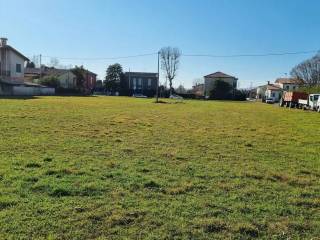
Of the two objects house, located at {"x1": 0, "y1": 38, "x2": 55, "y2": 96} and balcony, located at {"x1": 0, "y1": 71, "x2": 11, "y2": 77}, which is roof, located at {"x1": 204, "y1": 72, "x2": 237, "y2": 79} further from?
balcony, located at {"x1": 0, "y1": 71, "x2": 11, "y2": 77}

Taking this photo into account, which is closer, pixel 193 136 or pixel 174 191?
pixel 174 191

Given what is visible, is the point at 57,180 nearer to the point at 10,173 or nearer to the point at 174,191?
the point at 10,173

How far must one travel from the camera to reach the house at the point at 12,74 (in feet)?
217

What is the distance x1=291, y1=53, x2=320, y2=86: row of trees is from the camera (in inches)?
3979

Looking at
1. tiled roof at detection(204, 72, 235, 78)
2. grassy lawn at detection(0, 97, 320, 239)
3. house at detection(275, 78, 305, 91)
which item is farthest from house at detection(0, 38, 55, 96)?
house at detection(275, 78, 305, 91)

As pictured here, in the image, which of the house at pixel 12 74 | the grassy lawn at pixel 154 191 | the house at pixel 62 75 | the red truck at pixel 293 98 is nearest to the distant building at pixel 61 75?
the house at pixel 62 75

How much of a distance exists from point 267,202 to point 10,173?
486 centimetres

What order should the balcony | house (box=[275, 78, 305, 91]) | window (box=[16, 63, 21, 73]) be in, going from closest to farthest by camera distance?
1. the balcony
2. window (box=[16, 63, 21, 73])
3. house (box=[275, 78, 305, 91])

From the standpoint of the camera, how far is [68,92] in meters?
88.6

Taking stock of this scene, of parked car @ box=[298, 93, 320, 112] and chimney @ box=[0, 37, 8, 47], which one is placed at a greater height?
chimney @ box=[0, 37, 8, 47]

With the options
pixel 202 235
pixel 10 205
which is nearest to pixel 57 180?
pixel 10 205

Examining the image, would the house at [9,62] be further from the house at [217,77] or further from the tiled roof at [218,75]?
the tiled roof at [218,75]

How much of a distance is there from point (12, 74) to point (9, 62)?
2242 millimetres

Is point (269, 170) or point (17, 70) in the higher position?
point (17, 70)
